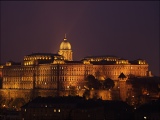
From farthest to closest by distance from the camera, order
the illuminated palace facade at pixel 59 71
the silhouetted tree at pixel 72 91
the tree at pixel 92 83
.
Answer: the illuminated palace facade at pixel 59 71, the tree at pixel 92 83, the silhouetted tree at pixel 72 91

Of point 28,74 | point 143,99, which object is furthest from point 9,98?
point 143,99

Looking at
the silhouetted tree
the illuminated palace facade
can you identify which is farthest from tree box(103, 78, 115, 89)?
→ the silhouetted tree

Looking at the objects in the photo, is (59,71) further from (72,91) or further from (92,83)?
(92,83)

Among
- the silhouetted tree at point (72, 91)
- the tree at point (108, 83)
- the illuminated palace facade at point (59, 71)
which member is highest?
the illuminated palace facade at point (59, 71)

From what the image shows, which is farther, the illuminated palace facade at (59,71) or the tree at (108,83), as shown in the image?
the illuminated palace facade at (59,71)

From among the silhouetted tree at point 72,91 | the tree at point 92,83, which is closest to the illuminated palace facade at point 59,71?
the silhouetted tree at point 72,91

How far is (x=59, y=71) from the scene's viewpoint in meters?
184

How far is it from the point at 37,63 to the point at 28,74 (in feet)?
10.6

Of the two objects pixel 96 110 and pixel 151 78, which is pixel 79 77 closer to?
pixel 151 78

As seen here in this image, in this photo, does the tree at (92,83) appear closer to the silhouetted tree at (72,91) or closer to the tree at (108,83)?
the tree at (108,83)

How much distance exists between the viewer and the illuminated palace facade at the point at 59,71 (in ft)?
603

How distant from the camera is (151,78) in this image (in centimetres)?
18350

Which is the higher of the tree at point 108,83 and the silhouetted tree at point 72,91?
the tree at point 108,83

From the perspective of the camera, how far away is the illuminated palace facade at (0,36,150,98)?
603 feet
